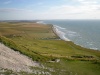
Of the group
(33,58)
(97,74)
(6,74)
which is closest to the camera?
(6,74)

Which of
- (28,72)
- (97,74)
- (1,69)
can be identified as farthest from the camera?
(97,74)

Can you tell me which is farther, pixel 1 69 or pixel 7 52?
pixel 7 52

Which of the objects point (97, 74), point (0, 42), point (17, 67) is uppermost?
point (0, 42)

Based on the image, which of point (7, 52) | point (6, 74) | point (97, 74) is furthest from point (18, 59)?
point (97, 74)

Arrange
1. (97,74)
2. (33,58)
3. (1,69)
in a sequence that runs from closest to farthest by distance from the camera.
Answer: (1,69), (97,74), (33,58)

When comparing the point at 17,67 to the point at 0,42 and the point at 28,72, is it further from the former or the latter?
the point at 0,42

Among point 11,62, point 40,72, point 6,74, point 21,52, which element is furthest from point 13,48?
point 6,74

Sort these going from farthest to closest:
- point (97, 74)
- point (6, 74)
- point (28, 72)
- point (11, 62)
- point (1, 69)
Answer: point (97, 74) < point (11, 62) < point (28, 72) < point (1, 69) < point (6, 74)

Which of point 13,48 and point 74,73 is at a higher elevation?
point 13,48

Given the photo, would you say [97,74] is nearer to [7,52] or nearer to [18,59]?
[18,59]
